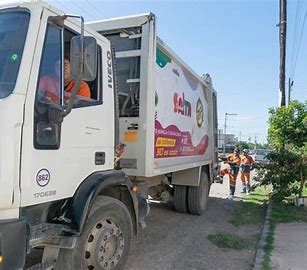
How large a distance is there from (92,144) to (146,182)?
197 cm

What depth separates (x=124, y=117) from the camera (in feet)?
16.4

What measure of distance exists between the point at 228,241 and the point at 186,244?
73 centimetres

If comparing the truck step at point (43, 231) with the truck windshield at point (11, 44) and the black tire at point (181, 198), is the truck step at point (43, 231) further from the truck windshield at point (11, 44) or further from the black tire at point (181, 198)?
the black tire at point (181, 198)

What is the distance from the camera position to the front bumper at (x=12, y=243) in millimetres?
2670

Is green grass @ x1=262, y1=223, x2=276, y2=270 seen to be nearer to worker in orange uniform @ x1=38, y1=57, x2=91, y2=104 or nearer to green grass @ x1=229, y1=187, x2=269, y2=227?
green grass @ x1=229, y1=187, x2=269, y2=227

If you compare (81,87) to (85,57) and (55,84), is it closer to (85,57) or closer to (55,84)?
(55,84)

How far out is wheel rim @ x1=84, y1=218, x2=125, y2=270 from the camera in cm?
375

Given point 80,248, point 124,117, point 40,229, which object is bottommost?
point 80,248

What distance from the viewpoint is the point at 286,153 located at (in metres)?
10.1

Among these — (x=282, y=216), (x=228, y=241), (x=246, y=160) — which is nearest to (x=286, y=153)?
(x=282, y=216)

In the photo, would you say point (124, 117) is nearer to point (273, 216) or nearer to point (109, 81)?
point (109, 81)

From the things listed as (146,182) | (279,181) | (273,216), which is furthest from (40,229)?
(279,181)

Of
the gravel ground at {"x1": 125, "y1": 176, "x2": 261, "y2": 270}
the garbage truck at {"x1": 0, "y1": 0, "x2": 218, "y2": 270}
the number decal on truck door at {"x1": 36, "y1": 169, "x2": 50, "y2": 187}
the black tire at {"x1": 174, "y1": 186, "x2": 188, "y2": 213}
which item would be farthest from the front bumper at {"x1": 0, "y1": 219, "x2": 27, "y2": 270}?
the black tire at {"x1": 174, "y1": 186, "x2": 188, "y2": 213}

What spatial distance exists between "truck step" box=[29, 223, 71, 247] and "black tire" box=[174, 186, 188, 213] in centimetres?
535
